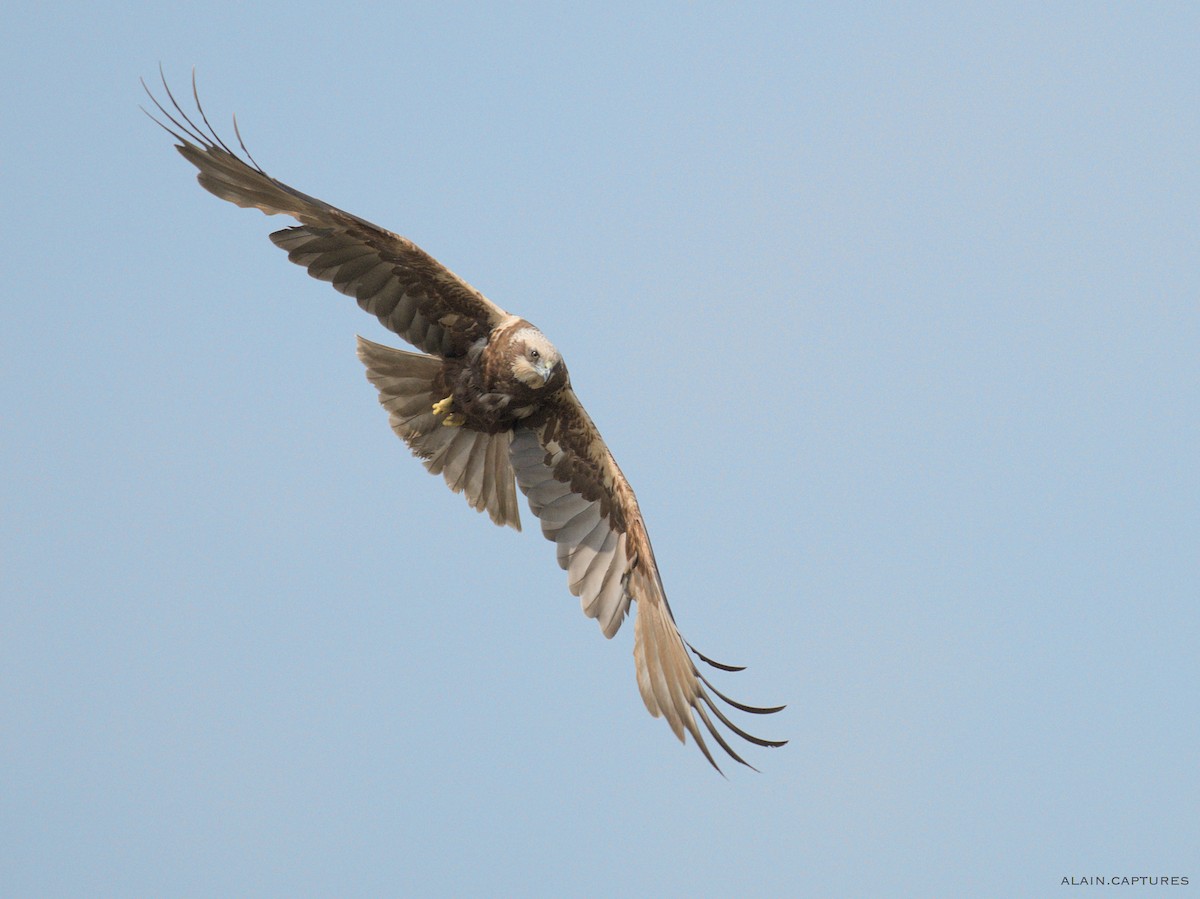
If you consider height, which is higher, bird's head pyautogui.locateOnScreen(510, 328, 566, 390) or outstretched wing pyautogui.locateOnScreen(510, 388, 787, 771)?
bird's head pyautogui.locateOnScreen(510, 328, 566, 390)

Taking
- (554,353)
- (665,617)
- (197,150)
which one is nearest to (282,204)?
(197,150)

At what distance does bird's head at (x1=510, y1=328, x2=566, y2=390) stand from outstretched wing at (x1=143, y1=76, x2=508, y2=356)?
32 cm

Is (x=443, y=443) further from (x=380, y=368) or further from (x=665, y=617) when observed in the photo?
(x=665, y=617)

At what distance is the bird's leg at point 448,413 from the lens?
9797 mm

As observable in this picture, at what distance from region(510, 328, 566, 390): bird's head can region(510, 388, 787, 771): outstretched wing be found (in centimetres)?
56

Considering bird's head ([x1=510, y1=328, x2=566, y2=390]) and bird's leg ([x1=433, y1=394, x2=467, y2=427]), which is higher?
bird's head ([x1=510, y1=328, x2=566, y2=390])

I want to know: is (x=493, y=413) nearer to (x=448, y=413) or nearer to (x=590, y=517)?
(x=448, y=413)

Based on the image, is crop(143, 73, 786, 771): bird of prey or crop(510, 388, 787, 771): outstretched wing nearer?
crop(143, 73, 786, 771): bird of prey

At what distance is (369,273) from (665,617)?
9.66 ft

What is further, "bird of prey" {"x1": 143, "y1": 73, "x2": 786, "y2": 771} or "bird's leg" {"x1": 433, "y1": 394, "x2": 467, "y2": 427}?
"bird's leg" {"x1": 433, "y1": 394, "x2": 467, "y2": 427}

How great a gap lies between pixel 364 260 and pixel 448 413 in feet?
3.93

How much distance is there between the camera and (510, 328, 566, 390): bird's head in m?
9.25

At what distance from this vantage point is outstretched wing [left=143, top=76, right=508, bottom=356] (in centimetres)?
884

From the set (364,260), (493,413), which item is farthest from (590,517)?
(364,260)
